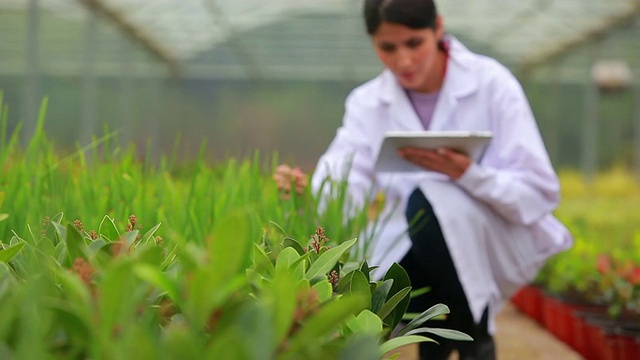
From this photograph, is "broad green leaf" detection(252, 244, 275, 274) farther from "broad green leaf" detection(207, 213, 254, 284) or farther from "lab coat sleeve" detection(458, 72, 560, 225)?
"lab coat sleeve" detection(458, 72, 560, 225)

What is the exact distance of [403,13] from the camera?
2.83 m

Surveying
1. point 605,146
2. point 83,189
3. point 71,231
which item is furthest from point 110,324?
point 605,146

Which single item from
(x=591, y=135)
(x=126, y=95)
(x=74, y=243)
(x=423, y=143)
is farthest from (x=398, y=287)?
(x=591, y=135)

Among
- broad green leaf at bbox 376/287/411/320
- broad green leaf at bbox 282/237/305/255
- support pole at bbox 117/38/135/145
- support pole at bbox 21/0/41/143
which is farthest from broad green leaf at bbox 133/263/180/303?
support pole at bbox 117/38/135/145

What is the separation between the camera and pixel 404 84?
3002 millimetres

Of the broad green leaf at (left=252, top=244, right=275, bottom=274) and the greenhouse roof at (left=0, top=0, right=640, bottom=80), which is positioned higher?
the broad green leaf at (left=252, top=244, right=275, bottom=274)

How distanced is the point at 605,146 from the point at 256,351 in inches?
604

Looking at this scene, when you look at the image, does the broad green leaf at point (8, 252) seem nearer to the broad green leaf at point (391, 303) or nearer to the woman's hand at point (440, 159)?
the broad green leaf at point (391, 303)

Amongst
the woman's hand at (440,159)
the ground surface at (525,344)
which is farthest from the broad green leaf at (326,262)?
the ground surface at (525,344)

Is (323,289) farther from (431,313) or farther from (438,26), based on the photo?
(438,26)

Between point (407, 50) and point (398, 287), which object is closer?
point (398, 287)

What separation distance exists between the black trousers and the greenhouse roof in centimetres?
861

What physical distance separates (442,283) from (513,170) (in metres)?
0.38

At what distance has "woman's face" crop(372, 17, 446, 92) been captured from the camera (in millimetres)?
2857
